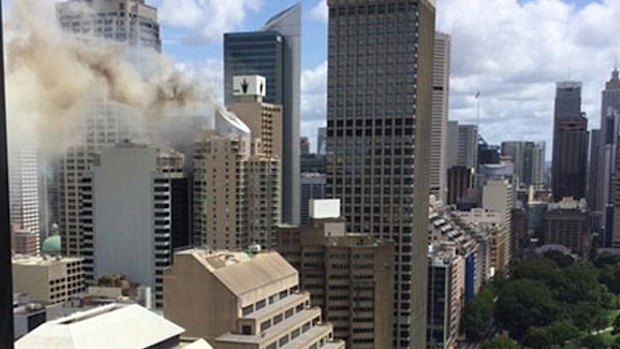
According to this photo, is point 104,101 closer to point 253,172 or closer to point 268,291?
point 268,291

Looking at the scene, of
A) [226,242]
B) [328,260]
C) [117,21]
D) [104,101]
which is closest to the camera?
[104,101]

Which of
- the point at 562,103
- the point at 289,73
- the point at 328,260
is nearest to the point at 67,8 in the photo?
the point at 328,260

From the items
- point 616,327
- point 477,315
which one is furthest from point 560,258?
point 616,327

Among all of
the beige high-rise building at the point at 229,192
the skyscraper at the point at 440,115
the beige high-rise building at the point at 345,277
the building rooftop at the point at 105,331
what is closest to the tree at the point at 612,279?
the skyscraper at the point at 440,115

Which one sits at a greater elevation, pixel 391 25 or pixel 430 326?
pixel 391 25

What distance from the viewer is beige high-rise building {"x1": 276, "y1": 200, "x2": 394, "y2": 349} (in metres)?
5.35

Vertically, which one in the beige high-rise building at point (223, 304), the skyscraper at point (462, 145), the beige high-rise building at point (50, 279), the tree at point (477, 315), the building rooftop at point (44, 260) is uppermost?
the skyscraper at point (462, 145)

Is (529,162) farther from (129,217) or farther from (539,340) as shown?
(129,217)

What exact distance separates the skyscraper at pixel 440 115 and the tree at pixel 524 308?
19.2 ft

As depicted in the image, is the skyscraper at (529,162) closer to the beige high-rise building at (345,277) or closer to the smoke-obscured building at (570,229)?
the smoke-obscured building at (570,229)

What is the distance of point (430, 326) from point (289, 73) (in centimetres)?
547

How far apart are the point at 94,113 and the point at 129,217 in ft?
7.05

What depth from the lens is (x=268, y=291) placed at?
4.01 m

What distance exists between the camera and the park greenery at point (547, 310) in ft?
22.3
